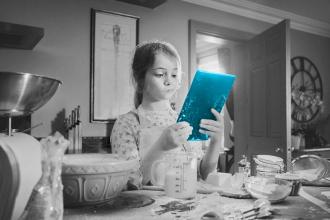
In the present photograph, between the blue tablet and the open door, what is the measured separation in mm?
2178

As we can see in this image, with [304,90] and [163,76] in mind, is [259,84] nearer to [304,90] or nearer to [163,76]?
[304,90]

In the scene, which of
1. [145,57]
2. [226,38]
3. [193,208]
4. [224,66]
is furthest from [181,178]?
[224,66]

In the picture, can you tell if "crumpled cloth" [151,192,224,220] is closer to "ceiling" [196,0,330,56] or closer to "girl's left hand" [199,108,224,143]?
"girl's left hand" [199,108,224,143]

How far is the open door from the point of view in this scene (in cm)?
312

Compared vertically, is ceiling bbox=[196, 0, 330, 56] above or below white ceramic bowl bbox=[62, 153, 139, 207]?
above

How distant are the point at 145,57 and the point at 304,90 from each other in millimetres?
3770

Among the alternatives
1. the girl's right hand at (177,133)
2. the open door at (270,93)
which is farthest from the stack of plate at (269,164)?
the open door at (270,93)

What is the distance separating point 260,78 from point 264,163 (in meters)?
2.70

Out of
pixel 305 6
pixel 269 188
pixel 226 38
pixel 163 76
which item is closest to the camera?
pixel 269 188

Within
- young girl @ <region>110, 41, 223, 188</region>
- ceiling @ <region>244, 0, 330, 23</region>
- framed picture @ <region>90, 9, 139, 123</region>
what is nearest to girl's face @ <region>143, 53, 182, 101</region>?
young girl @ <region>110, 41, 223, 188</region>

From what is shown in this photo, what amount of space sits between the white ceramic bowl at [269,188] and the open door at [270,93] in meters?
2.24

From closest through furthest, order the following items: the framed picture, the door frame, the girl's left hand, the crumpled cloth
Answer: the crumpled cloth < the girl's left hand < the framed picture < the door frame

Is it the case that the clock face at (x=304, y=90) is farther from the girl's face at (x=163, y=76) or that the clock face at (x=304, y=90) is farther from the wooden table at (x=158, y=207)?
the wooden table at (x=158, y=207)

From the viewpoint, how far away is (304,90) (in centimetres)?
461
